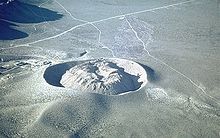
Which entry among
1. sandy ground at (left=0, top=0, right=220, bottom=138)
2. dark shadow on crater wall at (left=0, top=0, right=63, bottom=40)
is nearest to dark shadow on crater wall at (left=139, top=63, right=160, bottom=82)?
sandy ground at (left=0, top=0, right=220, bottom=138)

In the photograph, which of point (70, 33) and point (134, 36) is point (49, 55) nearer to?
point (70, 33)

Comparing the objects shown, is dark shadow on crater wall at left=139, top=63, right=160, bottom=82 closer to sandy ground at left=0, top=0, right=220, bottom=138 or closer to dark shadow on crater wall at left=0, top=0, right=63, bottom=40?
sandy ground at left=0, top=0, right=220, bottom=138

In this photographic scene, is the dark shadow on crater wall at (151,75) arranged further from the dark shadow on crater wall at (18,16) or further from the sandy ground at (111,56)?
the dark shadow on crater wall at (18,16)

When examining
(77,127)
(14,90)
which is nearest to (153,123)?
(77,127)

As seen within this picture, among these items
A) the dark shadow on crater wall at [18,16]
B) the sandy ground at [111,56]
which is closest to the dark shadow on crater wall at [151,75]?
the sandy ground at [111,56]

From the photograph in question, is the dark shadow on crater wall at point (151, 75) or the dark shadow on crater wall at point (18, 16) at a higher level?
the dark shadow on crater wall at point (18, 16)

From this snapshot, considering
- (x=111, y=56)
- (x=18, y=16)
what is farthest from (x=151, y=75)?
(x=18, y=16)
